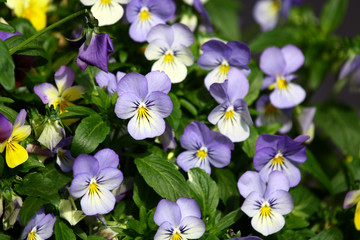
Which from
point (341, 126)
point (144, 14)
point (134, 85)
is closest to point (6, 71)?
point (134, 85)

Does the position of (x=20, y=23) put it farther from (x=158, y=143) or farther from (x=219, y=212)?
(x=219, y=212)

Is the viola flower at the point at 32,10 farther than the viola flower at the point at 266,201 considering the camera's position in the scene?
Yes

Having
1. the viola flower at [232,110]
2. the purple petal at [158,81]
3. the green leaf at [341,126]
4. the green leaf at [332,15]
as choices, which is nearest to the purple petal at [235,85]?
the viola flower at [232,110]

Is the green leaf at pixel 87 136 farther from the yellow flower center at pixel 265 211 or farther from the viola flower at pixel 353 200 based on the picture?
the viola flower at pixel 353 200

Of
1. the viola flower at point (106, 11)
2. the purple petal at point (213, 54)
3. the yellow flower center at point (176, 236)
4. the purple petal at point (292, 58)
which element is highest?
the purple petal at point (292, 58)

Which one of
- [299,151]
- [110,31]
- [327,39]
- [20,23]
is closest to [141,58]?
[110,31]

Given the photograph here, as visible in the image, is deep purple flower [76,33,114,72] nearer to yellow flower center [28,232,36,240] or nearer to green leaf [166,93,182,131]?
green leaf [166,93,182,131]
